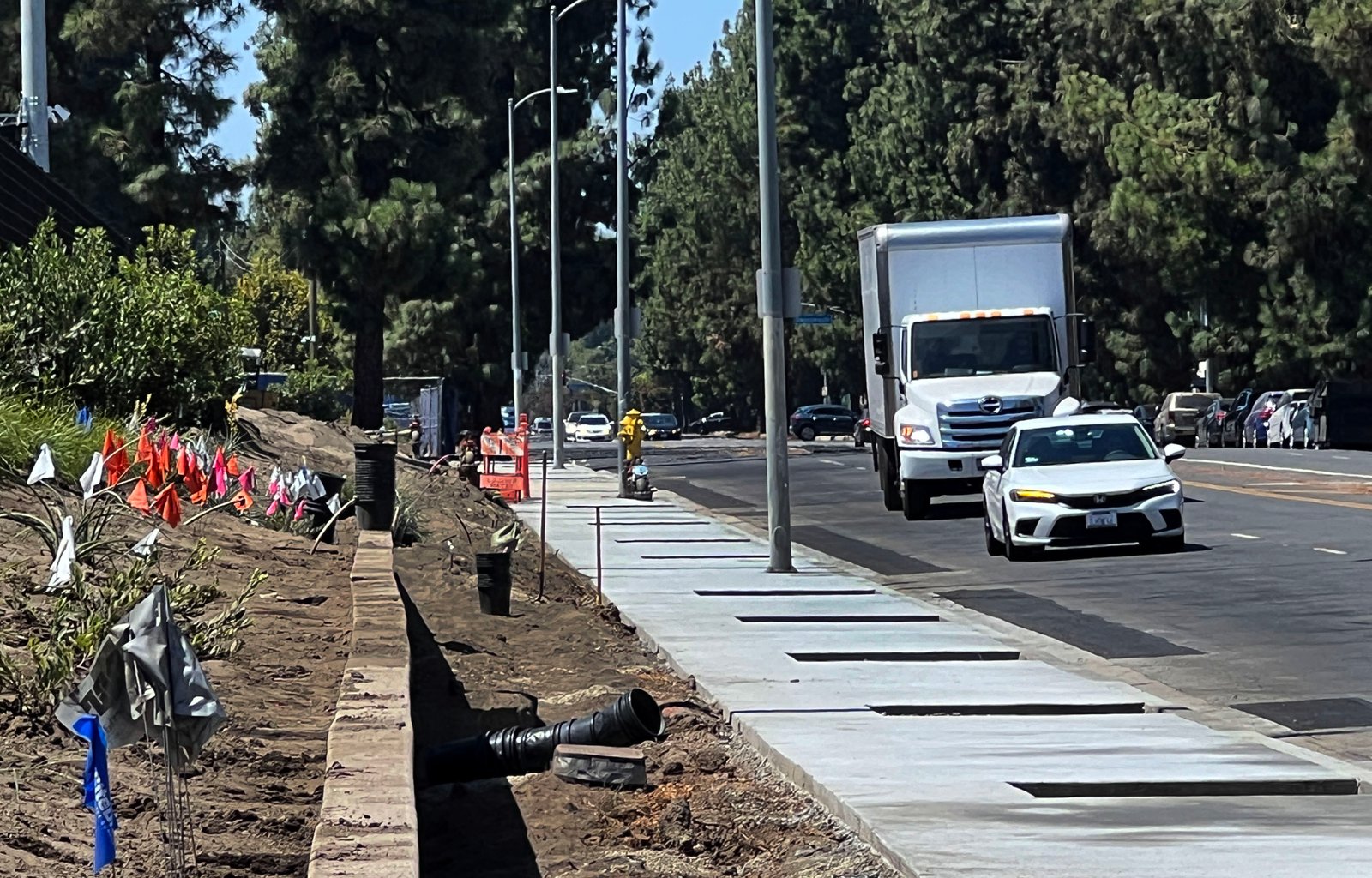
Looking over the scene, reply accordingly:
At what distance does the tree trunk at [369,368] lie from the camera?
61.1 m

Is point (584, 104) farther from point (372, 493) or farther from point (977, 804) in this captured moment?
point (977, 804)

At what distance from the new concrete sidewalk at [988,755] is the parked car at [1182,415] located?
Result: 5168cm

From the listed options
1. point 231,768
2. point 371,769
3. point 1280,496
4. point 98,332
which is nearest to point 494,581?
point 98,332

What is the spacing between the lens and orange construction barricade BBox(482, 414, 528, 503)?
1535 inches

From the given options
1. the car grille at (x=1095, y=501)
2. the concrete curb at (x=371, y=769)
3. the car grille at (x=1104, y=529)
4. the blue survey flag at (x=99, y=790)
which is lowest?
the car grille at (x=1104, y=529)

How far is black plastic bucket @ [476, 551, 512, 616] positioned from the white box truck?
40.3ft

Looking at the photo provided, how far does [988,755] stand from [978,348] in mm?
20032

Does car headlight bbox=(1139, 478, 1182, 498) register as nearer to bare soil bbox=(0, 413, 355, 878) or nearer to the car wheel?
the car wheel

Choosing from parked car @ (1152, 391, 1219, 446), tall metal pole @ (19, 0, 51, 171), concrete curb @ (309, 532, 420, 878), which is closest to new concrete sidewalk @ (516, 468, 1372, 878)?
concrete curb @ (309, 532, 420, 878)

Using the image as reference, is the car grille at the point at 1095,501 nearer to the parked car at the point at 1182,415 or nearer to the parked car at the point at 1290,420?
the parked car at the point at 1290,420

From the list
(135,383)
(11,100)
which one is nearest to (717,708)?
(135,383)

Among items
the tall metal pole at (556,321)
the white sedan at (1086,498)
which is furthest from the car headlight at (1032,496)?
A: the tall metal pole at (556,321)

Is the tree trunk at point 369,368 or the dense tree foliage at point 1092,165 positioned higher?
the dense tree foliage at point 1092,165

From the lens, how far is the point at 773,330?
2214cm
